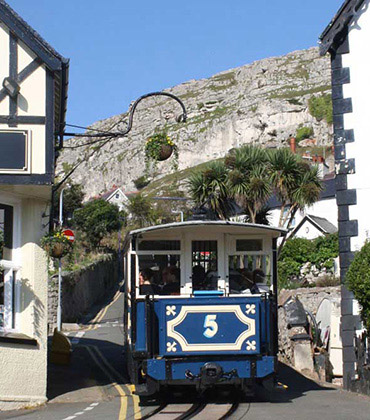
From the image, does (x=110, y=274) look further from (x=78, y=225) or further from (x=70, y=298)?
(x=70, y=298)

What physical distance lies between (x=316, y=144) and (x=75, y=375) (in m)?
139

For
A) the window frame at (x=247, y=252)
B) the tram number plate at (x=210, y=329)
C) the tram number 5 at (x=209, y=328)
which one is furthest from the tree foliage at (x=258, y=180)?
the tram number 5 at (x=209, y=328)

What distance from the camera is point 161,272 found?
13.5 m

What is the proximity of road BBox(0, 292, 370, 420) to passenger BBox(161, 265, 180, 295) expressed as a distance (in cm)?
190

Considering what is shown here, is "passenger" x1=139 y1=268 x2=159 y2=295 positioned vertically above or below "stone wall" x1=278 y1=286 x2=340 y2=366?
above

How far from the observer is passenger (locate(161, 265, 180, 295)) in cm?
1336

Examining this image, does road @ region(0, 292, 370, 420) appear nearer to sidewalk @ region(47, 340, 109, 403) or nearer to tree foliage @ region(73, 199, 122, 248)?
sidewalk @ region(47, 340, 109, 403)

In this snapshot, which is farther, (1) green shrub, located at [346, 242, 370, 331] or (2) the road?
(1) green shrub, located at [346, 242, 370, 331]

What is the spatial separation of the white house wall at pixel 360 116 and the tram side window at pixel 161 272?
14.0 feet

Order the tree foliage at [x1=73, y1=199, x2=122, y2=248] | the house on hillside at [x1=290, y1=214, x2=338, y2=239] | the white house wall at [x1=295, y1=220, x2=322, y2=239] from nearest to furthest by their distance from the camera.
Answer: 1. the house on hillside at [x1=290, y1=214, x2=338, y2=239]
2. the white house wall at [x1=295, y1=220, x2=322, y2=239]
3. the tree foliage at [x1=73, y1=199, x2=122, y2=248]

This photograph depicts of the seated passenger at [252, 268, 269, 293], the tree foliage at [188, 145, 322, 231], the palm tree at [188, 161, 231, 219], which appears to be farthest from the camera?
the palm tree at [188, 161, 231, 219]

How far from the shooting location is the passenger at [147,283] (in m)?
13.1

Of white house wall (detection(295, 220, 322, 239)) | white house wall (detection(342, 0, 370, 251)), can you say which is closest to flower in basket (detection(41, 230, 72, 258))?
white house wall (detection(342, 0, 370, 251))

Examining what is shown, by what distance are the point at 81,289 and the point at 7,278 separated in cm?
2775
